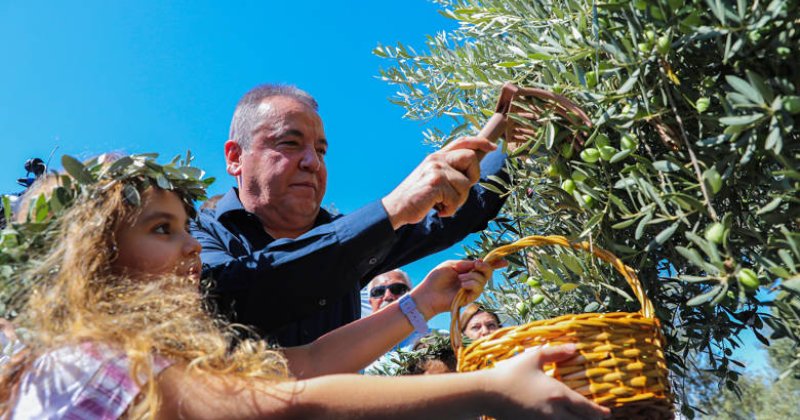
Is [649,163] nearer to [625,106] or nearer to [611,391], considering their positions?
[625,106]

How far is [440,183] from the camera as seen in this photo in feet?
6.32

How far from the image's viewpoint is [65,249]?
156 cm

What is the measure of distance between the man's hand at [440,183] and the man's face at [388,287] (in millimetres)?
2611

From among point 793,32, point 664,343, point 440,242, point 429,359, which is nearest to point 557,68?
point 793,32

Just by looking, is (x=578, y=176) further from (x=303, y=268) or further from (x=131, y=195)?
(x=131, y=195)

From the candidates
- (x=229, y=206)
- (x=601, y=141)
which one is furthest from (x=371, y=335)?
(x=601, y=141)

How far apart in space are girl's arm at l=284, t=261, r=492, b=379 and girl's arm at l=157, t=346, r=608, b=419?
71 centimetres

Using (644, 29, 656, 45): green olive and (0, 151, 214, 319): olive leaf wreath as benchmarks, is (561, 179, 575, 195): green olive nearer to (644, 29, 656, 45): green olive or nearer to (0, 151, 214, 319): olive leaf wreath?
(644, 29, 656, 45): green olive

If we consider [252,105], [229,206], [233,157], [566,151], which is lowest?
[566,151]

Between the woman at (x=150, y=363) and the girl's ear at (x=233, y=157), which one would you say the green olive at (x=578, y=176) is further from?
the girl's ear at (x=233, y=157)

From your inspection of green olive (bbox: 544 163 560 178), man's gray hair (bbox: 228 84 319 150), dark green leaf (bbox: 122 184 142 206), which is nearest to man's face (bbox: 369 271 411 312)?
man's gray hair (bbox: 228 84 319 150)

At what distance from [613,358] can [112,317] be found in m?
1.07

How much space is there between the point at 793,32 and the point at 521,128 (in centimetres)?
71

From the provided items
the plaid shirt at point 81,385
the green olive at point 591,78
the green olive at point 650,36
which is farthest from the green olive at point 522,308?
the plaid shirt at point 81,385
